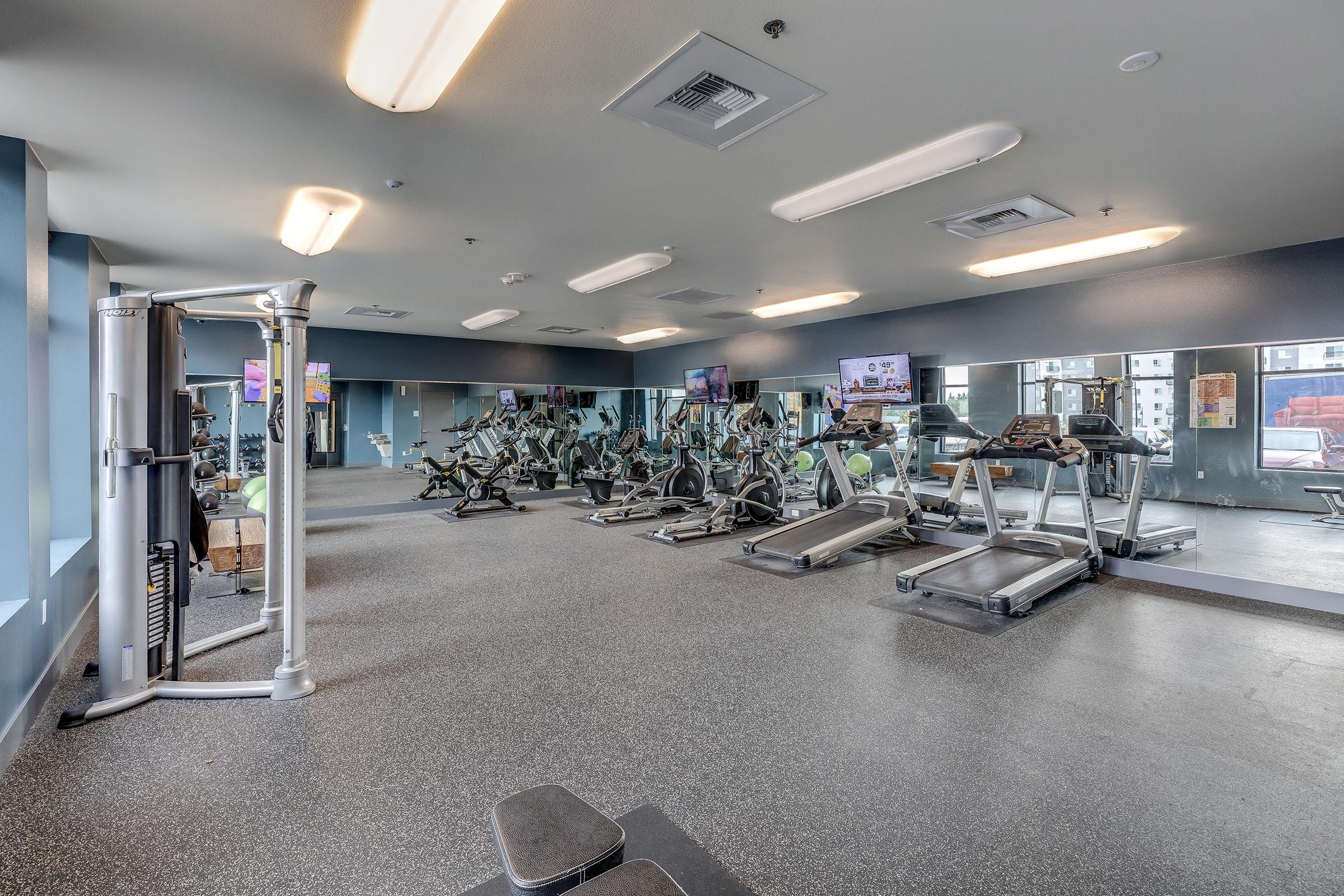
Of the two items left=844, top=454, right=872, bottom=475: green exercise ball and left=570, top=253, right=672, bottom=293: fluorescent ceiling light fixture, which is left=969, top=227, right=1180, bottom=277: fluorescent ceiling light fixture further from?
left=844, top=454, right=872, bottom=475: green exercise ball

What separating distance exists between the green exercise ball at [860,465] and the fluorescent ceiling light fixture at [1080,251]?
3403mm

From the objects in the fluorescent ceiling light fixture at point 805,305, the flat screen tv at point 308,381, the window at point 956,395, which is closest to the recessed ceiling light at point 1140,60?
the fluorescent ceiling light fixture at point 805,305

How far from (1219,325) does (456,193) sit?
6410 mm

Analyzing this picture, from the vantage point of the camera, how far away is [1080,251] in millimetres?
5227

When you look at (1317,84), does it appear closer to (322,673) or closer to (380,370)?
(322,673)

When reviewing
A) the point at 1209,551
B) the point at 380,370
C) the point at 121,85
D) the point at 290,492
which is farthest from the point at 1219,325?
the point at 380,370

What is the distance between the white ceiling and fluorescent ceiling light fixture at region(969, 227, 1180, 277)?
0.80 feet

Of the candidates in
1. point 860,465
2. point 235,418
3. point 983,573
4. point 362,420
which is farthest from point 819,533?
point 362,420

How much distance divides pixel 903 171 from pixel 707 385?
7440mm

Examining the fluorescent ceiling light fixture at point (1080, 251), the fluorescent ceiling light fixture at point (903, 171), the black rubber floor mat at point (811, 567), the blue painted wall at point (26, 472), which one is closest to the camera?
the blue painted wall at point (26, 472)

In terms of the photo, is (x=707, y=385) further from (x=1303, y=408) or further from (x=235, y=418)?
(x=1303, y=408)

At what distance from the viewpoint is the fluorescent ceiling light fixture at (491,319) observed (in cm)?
802

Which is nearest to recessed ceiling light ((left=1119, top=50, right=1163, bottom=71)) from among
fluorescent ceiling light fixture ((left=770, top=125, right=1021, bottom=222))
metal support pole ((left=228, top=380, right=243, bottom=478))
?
fluorescent ceiling light fixture ((left=770, top=125, right=1021, bottom=222))

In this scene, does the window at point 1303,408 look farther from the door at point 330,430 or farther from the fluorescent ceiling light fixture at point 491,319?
the door at point 330,430
